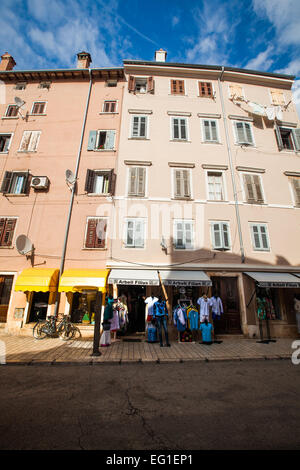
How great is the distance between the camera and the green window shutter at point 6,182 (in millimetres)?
12010

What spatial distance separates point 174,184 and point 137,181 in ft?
7.61

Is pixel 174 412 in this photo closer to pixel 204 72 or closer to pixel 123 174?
pixel 123 174

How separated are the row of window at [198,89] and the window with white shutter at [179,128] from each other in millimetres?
2591

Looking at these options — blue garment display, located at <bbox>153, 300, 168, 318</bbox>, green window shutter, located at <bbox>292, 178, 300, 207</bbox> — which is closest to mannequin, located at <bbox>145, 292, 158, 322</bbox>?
blue garment display, located at <bbox>153, 300, 168, 318</bbox>

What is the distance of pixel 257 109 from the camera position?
14.0 metres

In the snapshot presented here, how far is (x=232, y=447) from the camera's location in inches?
110

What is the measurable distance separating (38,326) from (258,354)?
9904 millimetres

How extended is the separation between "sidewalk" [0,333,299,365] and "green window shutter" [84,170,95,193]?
323 inches

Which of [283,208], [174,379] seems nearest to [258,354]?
[174,379]

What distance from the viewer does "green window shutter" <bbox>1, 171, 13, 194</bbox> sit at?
12.0 meters

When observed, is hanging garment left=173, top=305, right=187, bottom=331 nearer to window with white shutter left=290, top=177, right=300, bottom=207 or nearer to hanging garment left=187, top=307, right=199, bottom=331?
hanging garment left=187, top=307, right=199, bottom=331

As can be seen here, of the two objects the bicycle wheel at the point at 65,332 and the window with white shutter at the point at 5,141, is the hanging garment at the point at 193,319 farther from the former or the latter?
the window with white shutter at the point at 5,141

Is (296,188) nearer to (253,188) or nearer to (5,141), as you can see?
(253,188)

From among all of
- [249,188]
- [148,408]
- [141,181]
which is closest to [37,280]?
[141,181]
